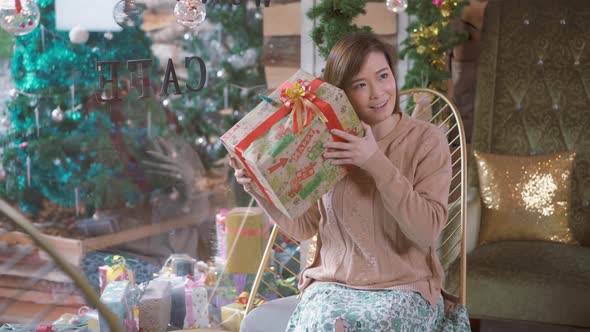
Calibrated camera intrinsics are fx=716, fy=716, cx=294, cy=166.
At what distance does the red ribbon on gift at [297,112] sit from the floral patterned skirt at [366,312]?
31 cm

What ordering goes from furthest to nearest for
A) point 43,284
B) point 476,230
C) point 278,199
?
point 476,230 → point 43,284 → point 278,199

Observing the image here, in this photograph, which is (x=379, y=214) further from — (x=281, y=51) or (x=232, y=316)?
(x=281, y=51)

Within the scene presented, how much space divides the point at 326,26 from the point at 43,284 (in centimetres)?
126

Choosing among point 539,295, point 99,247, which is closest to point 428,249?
point 539,295

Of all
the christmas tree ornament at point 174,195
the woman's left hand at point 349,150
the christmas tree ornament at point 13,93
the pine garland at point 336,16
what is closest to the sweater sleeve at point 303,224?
the woman's left hand at point 349,150

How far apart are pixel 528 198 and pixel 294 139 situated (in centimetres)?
155

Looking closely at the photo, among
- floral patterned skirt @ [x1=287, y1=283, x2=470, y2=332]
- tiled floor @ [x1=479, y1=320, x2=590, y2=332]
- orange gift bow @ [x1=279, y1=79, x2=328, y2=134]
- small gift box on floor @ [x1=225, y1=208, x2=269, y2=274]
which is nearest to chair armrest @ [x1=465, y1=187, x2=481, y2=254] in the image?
tiled floor @ [x1=479, y1=320, x2=590, y2=332]

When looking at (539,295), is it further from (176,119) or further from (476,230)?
(176,119)

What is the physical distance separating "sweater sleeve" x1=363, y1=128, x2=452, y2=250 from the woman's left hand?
2 cm

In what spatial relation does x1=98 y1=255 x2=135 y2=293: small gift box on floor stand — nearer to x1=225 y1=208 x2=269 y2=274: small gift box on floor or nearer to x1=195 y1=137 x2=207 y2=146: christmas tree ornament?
x1=225 y1=208 x2=269 y2=274: small gift box on floor

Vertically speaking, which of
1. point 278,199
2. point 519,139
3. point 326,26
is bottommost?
point 519,139

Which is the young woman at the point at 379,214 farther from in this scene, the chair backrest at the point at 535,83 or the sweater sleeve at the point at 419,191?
the chair backrest at the point at 535,83

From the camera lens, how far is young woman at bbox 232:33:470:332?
1545 mm

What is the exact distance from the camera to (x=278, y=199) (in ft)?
4.96
